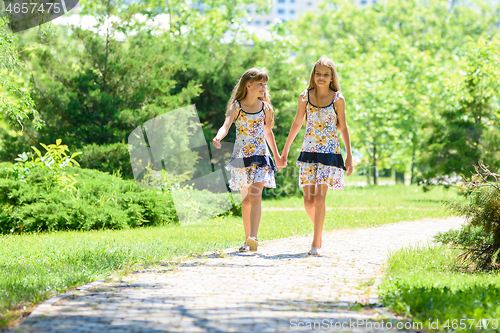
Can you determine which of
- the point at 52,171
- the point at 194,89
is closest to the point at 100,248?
the point at 52,171

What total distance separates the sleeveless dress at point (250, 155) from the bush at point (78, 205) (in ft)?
10.4

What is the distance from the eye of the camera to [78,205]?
8.70 m

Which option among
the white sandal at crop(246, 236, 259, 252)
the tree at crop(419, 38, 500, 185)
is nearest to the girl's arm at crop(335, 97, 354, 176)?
the white sandal at crop(246, 236, 259, 252)

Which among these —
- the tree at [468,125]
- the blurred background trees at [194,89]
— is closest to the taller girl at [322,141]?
the blurred background trees at [194,89]

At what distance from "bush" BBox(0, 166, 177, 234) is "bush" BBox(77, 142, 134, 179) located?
2202 mm

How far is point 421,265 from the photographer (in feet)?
18.2

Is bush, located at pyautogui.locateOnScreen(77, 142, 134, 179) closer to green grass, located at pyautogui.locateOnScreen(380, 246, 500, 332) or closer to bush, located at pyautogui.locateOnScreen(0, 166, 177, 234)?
bush, located at pyautogui.locateOnScreen(0, 166, 177, 234)

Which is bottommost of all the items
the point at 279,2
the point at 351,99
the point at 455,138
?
the point at 455,138

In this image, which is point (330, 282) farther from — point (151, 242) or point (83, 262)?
point (151, 242)

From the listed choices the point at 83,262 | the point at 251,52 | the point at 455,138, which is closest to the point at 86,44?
the point at 251,52

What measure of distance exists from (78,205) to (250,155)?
3707 mm

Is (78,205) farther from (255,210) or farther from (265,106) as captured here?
(265,106)

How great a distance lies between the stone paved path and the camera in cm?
328

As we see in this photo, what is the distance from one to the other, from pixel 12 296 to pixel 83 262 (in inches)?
53.8
